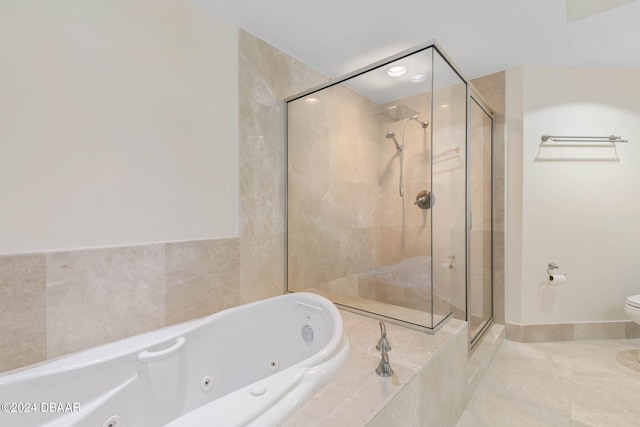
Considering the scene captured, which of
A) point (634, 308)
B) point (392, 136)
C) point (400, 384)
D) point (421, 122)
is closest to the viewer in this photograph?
point (400, 384)

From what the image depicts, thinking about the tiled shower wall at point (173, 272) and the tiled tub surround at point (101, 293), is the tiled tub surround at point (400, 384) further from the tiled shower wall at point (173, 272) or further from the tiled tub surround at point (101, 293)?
the tiled tub surround at point (101, 293)

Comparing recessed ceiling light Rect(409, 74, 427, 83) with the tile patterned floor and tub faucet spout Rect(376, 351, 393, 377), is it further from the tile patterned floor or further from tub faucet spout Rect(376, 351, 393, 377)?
the tile patterned floor

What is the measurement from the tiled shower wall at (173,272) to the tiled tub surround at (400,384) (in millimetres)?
769

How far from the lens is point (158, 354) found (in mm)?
1146

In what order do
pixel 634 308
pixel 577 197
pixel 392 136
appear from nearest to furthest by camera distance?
pixel 634 308 < pixel 392 136 < pixel 577 197

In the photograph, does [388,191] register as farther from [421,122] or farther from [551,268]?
[551,268]

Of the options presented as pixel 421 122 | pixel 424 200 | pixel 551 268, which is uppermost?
pixel 421 122

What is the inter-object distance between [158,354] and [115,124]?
105 cm

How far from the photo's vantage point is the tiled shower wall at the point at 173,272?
1099 mm

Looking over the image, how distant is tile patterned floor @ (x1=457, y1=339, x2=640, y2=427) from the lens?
150cm

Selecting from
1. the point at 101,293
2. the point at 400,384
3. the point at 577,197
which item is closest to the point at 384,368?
the point at 400,384

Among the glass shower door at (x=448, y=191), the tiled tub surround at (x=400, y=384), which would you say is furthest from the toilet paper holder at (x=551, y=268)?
the tiled tub surround at (x=400, y=384)

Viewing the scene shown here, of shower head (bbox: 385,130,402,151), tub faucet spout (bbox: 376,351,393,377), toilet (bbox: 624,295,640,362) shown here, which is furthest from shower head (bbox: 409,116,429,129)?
toilet (bbox: 624,295,640,362)

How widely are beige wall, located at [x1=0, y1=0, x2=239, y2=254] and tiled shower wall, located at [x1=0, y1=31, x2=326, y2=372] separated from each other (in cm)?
8
